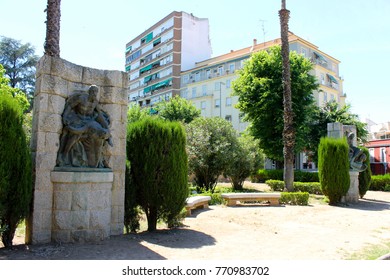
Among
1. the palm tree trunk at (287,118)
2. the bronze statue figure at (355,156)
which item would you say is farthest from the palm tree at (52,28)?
the bronze statue figure at (355,156)

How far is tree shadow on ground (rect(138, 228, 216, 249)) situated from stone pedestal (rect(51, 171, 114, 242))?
3.85 ft

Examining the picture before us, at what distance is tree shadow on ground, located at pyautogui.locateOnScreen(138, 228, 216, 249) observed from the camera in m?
6.42

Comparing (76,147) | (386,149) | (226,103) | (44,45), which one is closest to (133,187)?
(76,147)

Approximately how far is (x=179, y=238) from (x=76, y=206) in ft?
7.38

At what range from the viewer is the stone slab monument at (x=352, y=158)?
1441cm

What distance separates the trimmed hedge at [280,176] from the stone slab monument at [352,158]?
9621mm

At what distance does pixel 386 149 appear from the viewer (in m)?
35.2

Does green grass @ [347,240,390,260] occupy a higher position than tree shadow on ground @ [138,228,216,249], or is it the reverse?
tree shadow on ground @ [138,228,216,249]

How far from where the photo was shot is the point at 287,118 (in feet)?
57.2

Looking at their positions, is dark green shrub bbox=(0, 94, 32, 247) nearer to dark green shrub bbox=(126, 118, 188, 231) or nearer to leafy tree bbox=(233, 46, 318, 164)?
dark green shrub bbox=(126, 118, 188, 231)

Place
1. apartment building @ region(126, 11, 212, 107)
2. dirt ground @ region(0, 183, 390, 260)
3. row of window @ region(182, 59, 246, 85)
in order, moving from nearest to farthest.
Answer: dirt ground @ region(0, 183, 390, 260) → row of window @ region(182, 59, 246, 85) → apartment building @ region(126, 11, 212, 107)

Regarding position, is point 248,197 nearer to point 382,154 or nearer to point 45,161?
point 45,161

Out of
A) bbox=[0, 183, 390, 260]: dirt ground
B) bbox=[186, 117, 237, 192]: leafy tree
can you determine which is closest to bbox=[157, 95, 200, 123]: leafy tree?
bbox=[186, 117, 237, 192]: leafy tree

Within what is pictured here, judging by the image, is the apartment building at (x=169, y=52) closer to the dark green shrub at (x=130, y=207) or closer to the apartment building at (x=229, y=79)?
the apartment building at (x=229, y=79)
